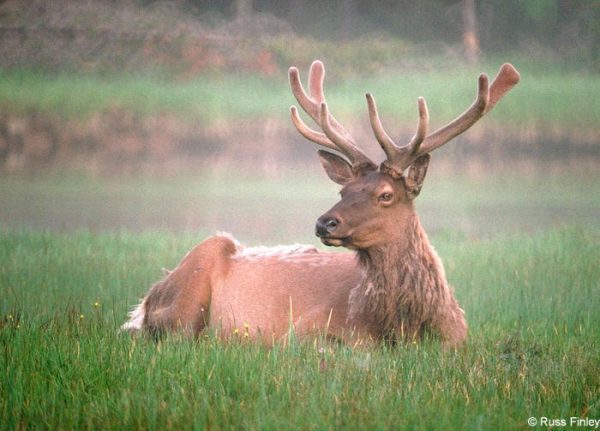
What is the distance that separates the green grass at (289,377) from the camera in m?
5.05

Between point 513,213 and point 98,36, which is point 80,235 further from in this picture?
point 98,36

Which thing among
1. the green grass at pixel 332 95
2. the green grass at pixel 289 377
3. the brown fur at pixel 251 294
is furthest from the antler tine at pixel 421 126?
the green grass at pixel 332 95

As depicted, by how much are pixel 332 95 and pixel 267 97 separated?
1.55 m

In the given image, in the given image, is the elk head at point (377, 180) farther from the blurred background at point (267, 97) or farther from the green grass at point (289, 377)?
the blurred background at point (267, 97)

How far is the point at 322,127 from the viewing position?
7.53 metres

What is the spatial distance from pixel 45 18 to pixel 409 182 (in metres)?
21.3

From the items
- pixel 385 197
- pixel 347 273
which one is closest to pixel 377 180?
pixel 385 197

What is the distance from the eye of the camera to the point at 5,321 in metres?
7.38

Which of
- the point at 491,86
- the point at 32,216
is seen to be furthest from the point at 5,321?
the point at 32,216

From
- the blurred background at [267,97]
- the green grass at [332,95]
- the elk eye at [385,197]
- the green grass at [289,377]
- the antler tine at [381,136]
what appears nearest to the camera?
the green grass at [289,377]

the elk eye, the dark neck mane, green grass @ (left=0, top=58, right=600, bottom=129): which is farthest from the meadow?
green grass @ (left=0, top=58, right=600, bottom=129)

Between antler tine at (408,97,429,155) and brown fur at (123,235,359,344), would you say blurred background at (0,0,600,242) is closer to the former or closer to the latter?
brown fur at (123,235,359,344)

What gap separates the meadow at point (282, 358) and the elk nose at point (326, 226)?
71 centimetres

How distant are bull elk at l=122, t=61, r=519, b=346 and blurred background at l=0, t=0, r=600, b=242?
9.34 meters
